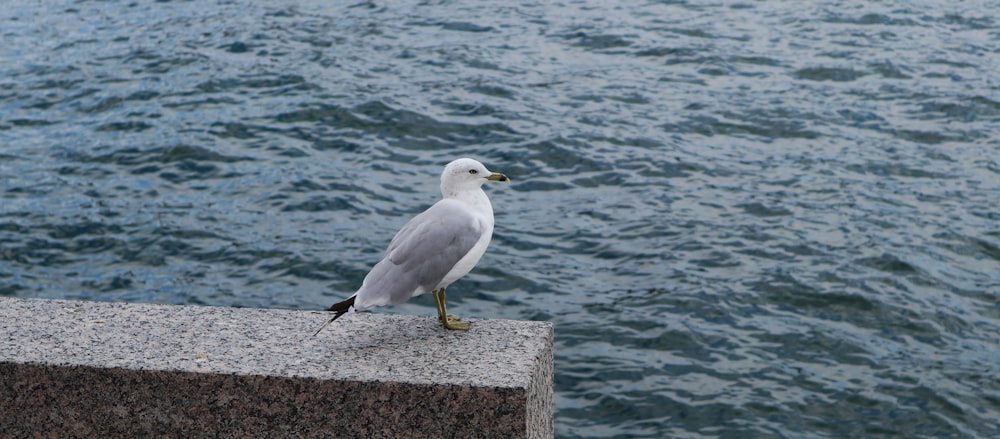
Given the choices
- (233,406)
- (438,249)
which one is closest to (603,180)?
(438,249)

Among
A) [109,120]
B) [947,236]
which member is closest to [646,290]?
[947,236]

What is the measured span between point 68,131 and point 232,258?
4831 millimetres

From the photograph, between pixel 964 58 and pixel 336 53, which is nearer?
pixel 964 58

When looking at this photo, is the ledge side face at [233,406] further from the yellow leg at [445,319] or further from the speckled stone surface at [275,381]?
the yellow leg at [445,319]

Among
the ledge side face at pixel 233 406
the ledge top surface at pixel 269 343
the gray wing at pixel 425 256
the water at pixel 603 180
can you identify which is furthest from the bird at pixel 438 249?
the water at pixel 603 180

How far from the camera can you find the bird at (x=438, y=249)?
4.31 m

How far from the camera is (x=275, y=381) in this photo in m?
4.10

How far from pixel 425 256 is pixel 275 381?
28.7 inches

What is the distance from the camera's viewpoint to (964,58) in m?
16.4

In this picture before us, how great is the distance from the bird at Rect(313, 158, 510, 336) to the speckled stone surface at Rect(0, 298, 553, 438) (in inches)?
8.1

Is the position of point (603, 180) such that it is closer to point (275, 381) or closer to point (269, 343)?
point (269, 343)

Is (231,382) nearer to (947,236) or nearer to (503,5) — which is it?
(947,236)

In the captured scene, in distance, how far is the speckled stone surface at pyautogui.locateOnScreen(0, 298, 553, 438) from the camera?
160 inches

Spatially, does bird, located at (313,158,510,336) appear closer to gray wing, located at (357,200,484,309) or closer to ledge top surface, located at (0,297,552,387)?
gray wing, located at (357,200,484,309)
